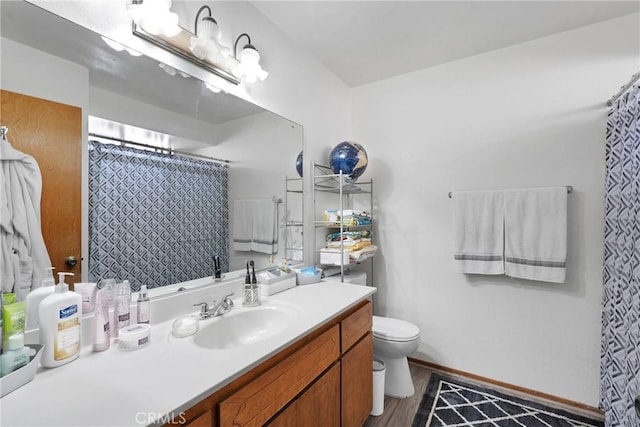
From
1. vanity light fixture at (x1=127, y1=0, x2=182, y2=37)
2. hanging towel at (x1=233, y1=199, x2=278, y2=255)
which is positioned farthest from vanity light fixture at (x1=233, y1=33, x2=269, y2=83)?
hanging towel at (x1=233, y1=199, x2=278, y2=255)

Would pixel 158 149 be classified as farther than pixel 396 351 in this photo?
No

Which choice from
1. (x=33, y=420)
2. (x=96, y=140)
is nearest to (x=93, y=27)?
(x=96, y=140)

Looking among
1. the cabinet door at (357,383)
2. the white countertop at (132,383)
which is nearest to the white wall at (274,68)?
the cabinet door at (357,383)

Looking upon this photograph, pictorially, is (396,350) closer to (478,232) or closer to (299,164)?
(478,232)

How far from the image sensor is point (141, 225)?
3.77ft

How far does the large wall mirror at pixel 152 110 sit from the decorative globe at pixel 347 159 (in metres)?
0.37

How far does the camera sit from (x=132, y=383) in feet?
2.37

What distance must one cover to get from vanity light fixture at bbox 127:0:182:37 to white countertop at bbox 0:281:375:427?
117 cm

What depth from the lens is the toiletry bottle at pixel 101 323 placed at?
891 millimetres

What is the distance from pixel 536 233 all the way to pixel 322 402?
1727 millimetres

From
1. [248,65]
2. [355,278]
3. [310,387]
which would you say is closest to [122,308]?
[310,387]

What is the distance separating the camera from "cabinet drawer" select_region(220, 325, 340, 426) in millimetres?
792

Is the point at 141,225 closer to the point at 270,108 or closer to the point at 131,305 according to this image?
the point at 131,305

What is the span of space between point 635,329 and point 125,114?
2.47m
